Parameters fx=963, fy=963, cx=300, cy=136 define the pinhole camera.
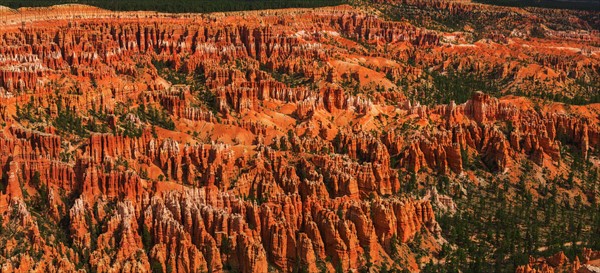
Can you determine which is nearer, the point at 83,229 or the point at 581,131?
the point at 83,229

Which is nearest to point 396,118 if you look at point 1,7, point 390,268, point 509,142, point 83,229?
point 509,142

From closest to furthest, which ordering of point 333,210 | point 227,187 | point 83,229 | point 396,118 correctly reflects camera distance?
point 83,229
point 333,210
point 227,187
point 396,118

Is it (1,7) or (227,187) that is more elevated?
(1,7)

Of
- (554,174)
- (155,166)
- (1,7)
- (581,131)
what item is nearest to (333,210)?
(155,166)

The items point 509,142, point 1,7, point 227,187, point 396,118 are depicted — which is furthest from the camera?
point 1,7

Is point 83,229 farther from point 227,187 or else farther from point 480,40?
point 480,40

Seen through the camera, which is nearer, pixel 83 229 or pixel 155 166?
pixel 83 229
